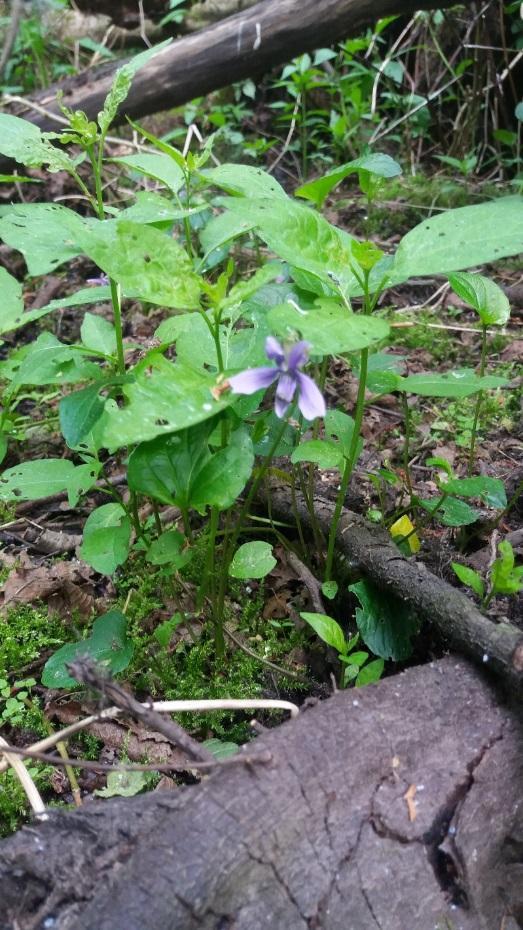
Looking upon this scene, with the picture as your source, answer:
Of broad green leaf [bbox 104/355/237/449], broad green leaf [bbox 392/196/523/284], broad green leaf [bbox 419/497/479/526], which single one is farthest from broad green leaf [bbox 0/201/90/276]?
broad green leaf [bbox 419/497/479/526]

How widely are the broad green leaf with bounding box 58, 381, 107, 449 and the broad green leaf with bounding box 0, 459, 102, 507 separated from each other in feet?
0.53

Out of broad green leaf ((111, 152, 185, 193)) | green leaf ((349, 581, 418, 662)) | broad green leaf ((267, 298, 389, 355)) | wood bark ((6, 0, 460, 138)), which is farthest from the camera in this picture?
wood bark ((6, 0, 460, 138))

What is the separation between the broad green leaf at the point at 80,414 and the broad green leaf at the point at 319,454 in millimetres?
429

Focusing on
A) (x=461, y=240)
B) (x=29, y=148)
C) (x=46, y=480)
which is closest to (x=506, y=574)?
(x=461, y=240)

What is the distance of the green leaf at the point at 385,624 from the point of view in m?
1.54

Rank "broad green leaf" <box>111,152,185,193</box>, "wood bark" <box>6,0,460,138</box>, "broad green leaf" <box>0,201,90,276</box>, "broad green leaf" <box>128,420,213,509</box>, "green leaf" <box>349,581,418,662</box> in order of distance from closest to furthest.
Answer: "broad green leaf" <box>128,420,213,509</box> → "broad green leaf" <box>0,201,90,276</box> → "green leaf" <box>349,581,418,662</box> → "broad green leaf" <box>111,152,185,193</box> → "wood bark" <box>6,0,460,138</box>

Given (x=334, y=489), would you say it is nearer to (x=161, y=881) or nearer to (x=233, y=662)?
(x=233, y=662)

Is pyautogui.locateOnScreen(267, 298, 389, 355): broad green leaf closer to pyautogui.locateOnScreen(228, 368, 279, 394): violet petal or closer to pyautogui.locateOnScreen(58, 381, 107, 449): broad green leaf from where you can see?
pyautogui.locateOnScreen(228, 368, 279, 394): violet petal

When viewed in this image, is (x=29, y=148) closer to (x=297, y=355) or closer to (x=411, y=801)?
(x=297, y=355)

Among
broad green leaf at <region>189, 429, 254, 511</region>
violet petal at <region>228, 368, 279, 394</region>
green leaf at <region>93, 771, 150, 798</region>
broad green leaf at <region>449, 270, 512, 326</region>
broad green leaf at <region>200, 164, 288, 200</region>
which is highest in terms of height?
broad green leaf at <region>200, 164, 288, 200</region>

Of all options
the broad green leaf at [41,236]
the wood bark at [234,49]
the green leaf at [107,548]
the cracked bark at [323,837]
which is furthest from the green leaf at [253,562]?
the wood bark at [234,49]

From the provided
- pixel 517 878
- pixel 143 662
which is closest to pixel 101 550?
pixel 143 662

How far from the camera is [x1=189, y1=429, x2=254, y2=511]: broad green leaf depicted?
1267 millimetres

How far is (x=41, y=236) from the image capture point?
4.79 feet
